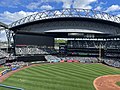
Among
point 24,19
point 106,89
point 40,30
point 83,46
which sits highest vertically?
point 24,19

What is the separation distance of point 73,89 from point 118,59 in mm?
55058

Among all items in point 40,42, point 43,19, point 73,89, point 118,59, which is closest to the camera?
point 73,89

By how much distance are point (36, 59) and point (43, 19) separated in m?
21.3

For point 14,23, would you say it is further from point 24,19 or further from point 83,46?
point 83,46

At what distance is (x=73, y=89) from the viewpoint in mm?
32312

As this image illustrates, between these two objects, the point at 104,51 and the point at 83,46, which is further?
the point at 83,46

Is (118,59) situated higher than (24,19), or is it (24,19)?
(24,19)

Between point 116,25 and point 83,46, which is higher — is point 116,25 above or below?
above

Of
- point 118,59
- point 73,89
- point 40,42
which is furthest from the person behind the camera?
point 40,42

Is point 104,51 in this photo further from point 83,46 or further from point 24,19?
point 24,19

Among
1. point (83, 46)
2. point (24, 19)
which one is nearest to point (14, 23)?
point (24, 19)

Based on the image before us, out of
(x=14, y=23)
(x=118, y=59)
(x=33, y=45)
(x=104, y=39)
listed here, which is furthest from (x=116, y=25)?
(x=14, y=23)

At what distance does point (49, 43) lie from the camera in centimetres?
9856

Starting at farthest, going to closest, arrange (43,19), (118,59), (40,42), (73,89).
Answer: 1. (40,42)
2. (43,19)
3. (118,59)
4. (73,89)
